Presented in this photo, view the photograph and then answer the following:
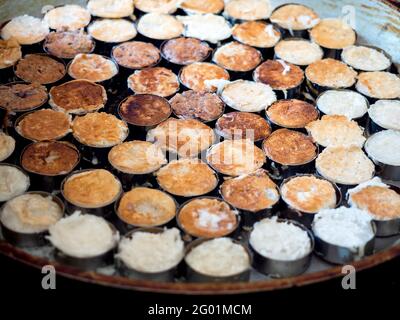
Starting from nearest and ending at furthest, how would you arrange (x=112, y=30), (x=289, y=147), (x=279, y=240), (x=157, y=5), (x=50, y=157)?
(x=279, y=240)
(x=50, y=157)
(x=289, y=147)
(x=112, y=30)
(x=157, y=5)

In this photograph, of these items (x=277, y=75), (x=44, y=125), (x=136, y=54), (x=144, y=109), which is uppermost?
(x=277, y=75)

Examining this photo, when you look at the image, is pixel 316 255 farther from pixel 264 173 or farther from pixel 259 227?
pixel 264 173

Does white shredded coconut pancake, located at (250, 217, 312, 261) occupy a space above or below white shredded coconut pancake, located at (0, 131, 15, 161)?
above

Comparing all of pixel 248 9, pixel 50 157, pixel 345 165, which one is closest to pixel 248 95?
pixel 345 165

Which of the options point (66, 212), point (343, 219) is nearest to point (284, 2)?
point (343, 219)

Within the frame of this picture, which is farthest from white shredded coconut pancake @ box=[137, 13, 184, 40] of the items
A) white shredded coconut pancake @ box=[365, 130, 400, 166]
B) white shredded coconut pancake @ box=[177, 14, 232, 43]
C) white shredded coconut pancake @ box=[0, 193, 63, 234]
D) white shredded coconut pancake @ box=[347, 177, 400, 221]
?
white shredded coconut pancake @ box=[347, 177, 400, 221]

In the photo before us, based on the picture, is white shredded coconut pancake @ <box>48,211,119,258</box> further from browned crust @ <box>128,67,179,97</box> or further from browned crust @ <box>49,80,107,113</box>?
browned crust @ <box>128,67,179,97</box>

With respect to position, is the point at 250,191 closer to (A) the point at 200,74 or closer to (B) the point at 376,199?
(B) the point at 376,199
